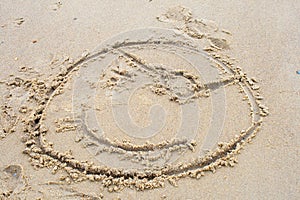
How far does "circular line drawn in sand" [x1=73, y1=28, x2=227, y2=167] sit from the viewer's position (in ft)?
6.77

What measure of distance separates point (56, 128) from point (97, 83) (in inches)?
16.9

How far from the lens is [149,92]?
2.34m

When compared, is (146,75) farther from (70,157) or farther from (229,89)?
(70,157)

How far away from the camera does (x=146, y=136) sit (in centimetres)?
212

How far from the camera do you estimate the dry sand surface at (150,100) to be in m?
1.92

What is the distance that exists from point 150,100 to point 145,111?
95 millimetres

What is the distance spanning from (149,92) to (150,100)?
0.07m

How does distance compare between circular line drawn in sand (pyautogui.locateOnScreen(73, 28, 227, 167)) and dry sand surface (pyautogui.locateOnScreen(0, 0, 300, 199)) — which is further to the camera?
circular line drawn in sand (pyautogui.locateOnScreen(73, 28, 227, 167))

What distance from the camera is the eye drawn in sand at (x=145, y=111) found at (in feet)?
6.51

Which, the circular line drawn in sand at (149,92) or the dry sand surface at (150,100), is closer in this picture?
the dry sand surface at (150,100)

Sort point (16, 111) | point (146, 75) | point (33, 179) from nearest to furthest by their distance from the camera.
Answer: point (33, 179), point (16, 111), point (146, 75)

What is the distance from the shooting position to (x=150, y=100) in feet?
7.55

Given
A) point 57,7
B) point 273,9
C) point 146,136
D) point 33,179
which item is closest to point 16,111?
point 33,179

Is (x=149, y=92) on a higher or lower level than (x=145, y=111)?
higher
